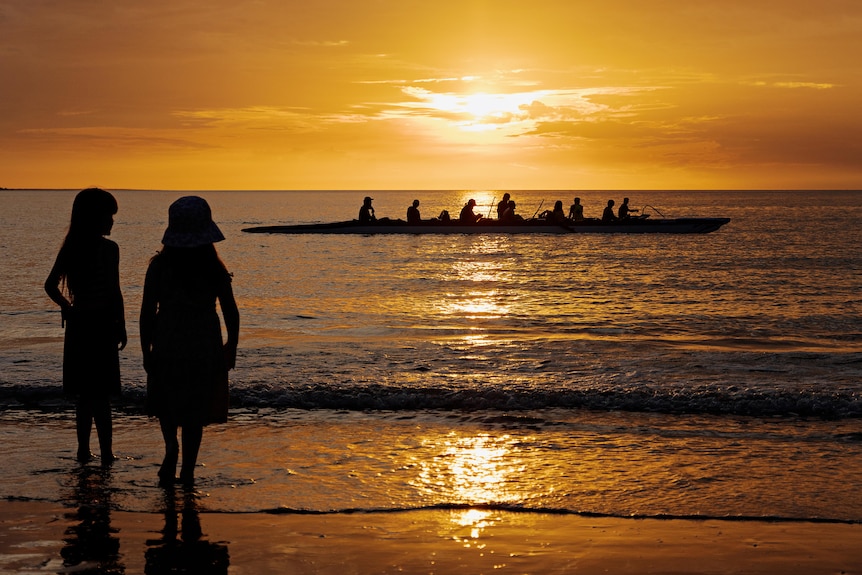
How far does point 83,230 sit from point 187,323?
130 centimetres

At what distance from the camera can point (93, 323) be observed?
21.7 ft

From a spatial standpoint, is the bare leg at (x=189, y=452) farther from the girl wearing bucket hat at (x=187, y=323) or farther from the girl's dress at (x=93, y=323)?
the girl's dress at (x=93, y=323)

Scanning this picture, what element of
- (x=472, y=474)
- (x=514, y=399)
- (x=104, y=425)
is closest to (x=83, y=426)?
(x=104, y=425)

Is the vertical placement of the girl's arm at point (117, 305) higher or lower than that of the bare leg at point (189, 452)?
higher

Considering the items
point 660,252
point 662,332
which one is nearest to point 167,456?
point 662,332

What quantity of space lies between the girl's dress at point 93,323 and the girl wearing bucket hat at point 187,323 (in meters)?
0.83

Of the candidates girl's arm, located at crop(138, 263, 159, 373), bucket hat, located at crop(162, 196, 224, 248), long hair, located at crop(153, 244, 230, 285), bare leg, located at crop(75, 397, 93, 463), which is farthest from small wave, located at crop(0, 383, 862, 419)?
bucket hat, located at crop(162, 196, 224, 248)

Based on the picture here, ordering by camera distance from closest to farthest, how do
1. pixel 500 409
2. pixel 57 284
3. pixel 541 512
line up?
pixel 541 512
pixel 57 284
pixel 500 409

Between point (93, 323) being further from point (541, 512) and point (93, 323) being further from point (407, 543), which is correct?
point (541, 512)

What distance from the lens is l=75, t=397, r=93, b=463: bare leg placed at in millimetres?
6875

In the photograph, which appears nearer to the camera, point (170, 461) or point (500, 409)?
point (170, 461)

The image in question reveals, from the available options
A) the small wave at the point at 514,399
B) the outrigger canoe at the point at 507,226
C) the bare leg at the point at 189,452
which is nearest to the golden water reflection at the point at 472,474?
the bare leg at the point at 189,452

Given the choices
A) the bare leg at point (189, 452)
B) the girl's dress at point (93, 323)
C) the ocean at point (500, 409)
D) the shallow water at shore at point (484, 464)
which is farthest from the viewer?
the girl's dress at point (93, 323)

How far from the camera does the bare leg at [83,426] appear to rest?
22.6 ft
